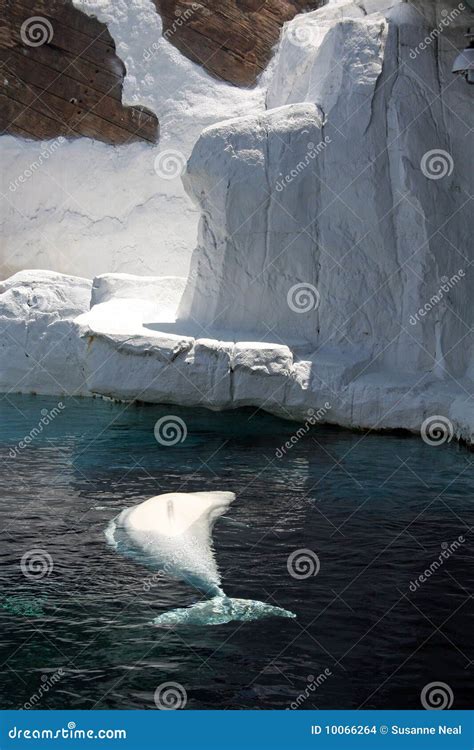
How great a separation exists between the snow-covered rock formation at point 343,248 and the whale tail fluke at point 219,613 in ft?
19.7

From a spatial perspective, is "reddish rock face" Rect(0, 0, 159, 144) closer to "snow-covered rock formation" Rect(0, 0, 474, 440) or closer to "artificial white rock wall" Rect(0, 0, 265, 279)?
"artificial white rock wall" Rect(0, 0, 265, 279)

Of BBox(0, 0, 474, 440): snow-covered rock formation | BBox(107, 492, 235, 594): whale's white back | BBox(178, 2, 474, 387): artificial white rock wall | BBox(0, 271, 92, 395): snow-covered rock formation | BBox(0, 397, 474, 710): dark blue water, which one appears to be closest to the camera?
BBox(0, 397, 474, 710): dark blue water

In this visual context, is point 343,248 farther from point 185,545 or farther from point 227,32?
point 227,32

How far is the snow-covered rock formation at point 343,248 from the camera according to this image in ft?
43.0

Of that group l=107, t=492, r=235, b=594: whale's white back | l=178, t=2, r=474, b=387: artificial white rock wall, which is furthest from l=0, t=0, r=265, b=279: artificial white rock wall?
l=107, t=492, r=235, b=594: whale's white back

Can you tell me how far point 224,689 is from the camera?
5852mm

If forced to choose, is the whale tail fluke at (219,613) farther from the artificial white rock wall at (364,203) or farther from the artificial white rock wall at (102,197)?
the artificial white rock wall at (102,197)

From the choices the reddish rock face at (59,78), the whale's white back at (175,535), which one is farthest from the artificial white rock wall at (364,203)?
the reddish rock face at (59,78)

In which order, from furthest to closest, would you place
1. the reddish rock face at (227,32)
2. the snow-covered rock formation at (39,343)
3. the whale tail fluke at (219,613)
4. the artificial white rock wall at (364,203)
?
the reddish rock face at (227,32), the snow-covered rock formation at (39,343), the artificial white rock wall at (364,203), the whale tail fluke at (219,613)

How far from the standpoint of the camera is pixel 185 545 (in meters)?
8.23

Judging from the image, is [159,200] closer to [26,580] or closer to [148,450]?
[148,450]

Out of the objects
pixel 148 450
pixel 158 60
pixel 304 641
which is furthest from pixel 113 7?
pixel 304 641

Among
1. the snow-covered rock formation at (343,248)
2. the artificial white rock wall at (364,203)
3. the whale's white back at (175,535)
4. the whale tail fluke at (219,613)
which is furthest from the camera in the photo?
the artificial white rock wall at (364,203)

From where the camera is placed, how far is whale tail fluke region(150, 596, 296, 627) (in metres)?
6.80
